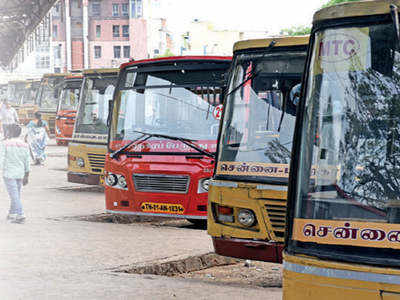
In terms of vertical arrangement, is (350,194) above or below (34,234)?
above

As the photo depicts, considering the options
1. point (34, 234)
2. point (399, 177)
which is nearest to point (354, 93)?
point (399, 177)

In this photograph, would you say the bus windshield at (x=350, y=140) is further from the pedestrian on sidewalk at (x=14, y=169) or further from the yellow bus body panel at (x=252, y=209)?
the pedestrian on sidewalk at (x=14, y=169)

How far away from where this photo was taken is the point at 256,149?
8.34 metres

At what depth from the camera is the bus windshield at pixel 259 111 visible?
27.3 ft

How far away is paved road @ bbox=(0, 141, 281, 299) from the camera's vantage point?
7.36m

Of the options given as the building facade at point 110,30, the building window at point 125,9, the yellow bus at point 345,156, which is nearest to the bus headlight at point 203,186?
the yellow bus at point 345,156

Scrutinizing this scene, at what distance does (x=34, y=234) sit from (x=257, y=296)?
4774 mm

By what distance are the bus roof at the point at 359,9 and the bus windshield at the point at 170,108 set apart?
672cm

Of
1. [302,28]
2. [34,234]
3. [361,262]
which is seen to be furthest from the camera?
[302,28]

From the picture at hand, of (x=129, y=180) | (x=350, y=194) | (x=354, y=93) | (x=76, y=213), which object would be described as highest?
(x=354, y=93)

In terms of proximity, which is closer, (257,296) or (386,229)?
(386,229)

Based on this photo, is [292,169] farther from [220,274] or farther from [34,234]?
[34,234]

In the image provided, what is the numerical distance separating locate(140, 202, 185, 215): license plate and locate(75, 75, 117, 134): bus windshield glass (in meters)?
5.72

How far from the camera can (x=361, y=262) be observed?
4.45 m
